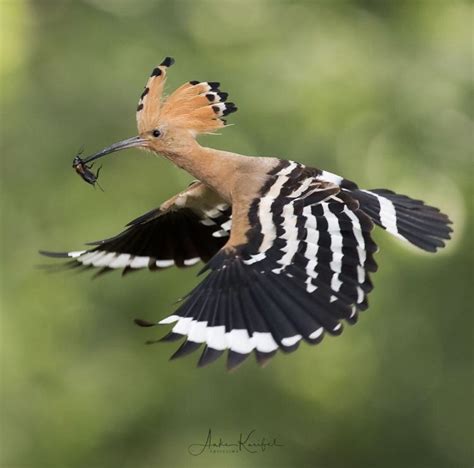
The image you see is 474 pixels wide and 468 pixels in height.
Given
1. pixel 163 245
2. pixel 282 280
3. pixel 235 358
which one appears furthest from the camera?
pixel 163 245

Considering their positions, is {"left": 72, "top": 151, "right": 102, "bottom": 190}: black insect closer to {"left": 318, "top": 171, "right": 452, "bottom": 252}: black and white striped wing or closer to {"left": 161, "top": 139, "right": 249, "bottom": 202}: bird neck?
{"left": 161, "top": 139, "right": 249, "bottom": 202}: bird neck

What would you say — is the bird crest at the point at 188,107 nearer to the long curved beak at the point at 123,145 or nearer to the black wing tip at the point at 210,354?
the long curved beak at the point at 123,145

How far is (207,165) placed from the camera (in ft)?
7.47

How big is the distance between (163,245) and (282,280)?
0.62 meters

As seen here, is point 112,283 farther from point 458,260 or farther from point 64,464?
point 458,260

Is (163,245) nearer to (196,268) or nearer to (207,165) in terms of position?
(207,165)

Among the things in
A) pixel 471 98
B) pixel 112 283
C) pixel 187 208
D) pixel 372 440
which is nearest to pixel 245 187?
pixel 187 208

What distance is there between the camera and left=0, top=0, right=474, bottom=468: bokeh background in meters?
3.49

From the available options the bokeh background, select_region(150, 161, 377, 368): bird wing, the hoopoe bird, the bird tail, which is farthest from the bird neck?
the bokeh background

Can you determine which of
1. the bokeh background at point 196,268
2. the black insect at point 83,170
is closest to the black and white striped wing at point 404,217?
the black insect at point 83,170

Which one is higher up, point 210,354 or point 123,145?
point 123,145

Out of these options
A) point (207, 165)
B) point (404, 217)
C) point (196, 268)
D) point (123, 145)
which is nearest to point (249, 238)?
point (207, 165)

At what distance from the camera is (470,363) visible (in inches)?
152

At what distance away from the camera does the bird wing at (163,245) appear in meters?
2.51
